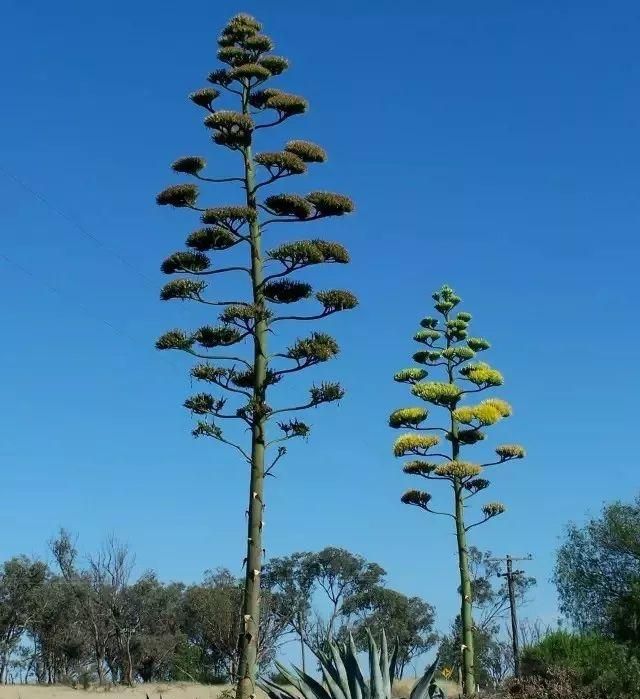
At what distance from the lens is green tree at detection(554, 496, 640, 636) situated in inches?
1501

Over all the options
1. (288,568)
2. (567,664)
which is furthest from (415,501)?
(288,568)

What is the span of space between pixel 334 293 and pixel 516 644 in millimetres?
21423

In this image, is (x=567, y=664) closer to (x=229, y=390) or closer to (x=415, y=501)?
(x=415, y=501)

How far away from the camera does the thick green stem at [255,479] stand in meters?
10.9

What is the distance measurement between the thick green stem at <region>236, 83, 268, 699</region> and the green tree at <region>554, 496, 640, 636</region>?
28.3m

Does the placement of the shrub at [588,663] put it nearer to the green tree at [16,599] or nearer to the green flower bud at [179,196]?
the green flower bud at [179,196]

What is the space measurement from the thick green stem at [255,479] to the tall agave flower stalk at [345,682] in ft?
6.12

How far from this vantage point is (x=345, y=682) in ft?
27.2

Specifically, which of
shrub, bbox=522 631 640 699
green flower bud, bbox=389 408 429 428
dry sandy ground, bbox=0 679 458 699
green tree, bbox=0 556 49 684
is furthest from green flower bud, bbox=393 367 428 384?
green tree, bbox=0 556 49 684

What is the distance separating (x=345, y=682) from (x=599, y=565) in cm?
3296

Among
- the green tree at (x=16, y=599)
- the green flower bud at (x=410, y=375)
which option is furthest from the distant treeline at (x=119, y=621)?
the green flower bud at (x=410, y=375)

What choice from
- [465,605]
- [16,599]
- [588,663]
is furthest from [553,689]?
[16,599]

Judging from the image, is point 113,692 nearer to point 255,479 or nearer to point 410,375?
point 410,375

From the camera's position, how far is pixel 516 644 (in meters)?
30.8
